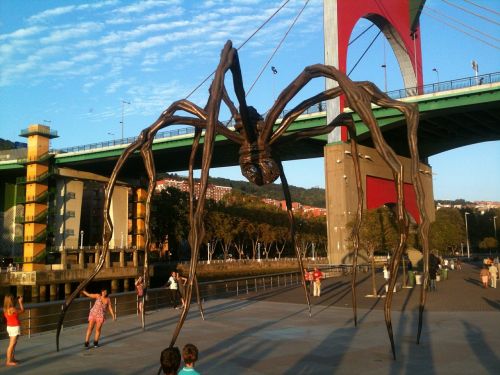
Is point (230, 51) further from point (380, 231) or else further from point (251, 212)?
point (251, 212)

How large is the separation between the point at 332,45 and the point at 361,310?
1131 inches

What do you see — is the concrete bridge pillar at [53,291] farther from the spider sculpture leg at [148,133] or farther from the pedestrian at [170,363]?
the pedestrian at [170,363]

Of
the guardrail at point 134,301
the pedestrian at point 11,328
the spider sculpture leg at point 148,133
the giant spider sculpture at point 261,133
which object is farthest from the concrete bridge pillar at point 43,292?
the spider sculpture leg at point 148,133

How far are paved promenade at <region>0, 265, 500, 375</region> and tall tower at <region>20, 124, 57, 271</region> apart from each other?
133ft

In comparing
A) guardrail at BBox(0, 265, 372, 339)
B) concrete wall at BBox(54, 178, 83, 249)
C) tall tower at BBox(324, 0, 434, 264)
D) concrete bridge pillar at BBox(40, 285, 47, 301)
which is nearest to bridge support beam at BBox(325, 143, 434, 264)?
tall tower at BBox(324, 0, 434, 264)

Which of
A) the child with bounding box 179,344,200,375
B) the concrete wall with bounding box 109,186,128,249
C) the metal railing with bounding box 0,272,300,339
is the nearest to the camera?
the child with bounding box 179,344,200,375

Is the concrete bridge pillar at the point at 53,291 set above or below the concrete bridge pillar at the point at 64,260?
below

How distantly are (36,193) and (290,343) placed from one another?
160 ft

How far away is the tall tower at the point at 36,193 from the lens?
51969mm

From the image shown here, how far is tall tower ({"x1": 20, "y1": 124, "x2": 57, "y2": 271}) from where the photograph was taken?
51969 millimetres

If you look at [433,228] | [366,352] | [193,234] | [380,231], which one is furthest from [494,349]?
[433,228]

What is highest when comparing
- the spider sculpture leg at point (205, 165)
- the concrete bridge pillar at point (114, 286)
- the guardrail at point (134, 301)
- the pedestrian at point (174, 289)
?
the spider sculpture leg at point (205, 165)

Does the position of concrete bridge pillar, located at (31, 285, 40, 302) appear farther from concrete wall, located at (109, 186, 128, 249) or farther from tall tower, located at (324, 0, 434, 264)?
tall tower, located at (324, 0, 434, 264)

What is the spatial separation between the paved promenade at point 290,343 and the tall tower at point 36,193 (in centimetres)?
4042
